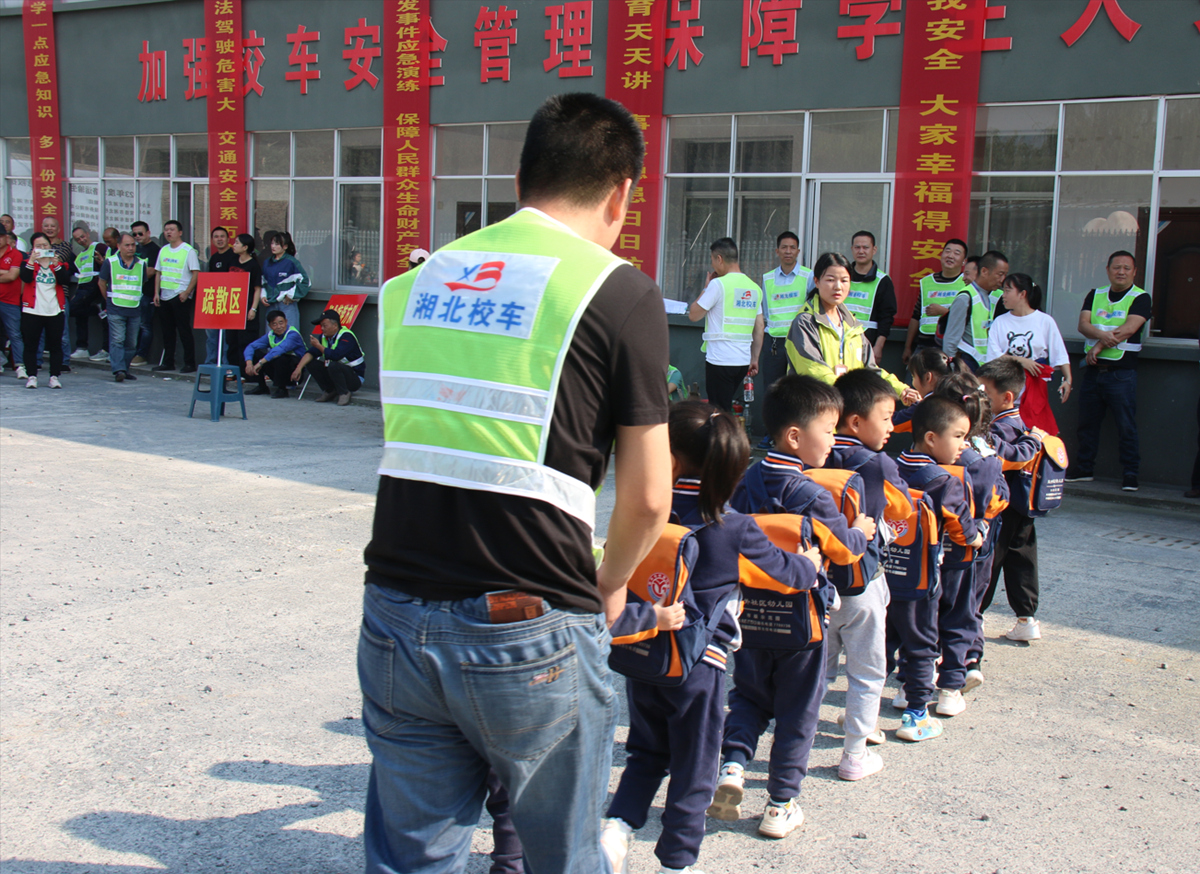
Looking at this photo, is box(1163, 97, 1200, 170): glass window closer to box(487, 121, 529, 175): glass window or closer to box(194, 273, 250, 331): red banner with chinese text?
box(487, 121, 529, 175): glass window

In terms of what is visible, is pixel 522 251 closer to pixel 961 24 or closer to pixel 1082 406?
pixel 1082 406

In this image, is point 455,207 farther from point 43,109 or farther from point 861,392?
point 861,392

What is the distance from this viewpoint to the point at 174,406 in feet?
40.8

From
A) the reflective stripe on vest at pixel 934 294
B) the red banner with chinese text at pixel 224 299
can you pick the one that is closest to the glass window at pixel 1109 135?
the reflective stripe on vest at pixel 934 294

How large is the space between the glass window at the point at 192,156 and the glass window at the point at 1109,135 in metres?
12.0

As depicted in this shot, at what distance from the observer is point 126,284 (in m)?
14.6

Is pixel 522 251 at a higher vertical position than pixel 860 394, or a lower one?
higher

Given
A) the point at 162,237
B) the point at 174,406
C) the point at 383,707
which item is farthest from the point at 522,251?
the point at 162,237

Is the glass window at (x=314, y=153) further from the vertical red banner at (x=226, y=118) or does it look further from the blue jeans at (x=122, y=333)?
the blue jeans at (x=122, y=333)

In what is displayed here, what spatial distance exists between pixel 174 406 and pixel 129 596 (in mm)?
7633

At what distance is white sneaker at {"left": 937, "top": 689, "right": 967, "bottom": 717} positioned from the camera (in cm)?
421

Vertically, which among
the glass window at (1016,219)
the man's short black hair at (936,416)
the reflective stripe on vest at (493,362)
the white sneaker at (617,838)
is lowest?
the white sneaker at (617,838)

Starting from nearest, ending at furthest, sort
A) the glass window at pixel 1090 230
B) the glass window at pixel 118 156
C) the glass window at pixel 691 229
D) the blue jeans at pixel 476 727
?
the blue jeans at pixel 476 727
the glass window at pixel 1090 230
the glass window at pixel 691 229
the glass window at pixel 118 156

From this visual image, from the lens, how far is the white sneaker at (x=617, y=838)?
9.34ft
